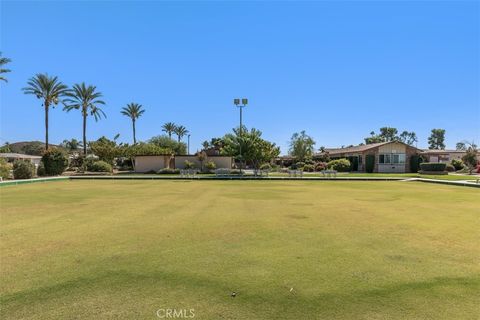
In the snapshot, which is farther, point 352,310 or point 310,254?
point 310,254

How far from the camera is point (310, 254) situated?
5730 mm

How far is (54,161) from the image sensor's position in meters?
34.9

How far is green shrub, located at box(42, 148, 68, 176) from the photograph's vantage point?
34750 millimetres

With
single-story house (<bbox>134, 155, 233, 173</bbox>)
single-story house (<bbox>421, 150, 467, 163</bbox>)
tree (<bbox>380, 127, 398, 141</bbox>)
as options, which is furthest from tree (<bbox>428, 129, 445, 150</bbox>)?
single-story house (<bbox>134, 155, 233, 173</bbox>)

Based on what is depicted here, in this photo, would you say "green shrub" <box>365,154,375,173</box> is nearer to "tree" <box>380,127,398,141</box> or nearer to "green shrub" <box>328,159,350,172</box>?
"green shrub" <box>328,159,350,172</box>

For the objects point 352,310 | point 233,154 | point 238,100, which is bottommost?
point 352,310

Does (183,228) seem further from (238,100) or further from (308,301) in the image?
(238,100)

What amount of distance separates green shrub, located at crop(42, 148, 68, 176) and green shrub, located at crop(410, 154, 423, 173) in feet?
133

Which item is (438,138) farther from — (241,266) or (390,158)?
(241,266)

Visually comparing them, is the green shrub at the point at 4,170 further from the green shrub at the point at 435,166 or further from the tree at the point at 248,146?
the green shrub at the point at 435,166

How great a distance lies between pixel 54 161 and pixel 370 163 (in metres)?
36.1

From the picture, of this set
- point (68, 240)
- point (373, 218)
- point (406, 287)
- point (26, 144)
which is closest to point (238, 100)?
point (373, 218)

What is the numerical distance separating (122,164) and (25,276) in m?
51.6

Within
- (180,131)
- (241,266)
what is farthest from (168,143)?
(241,266)
